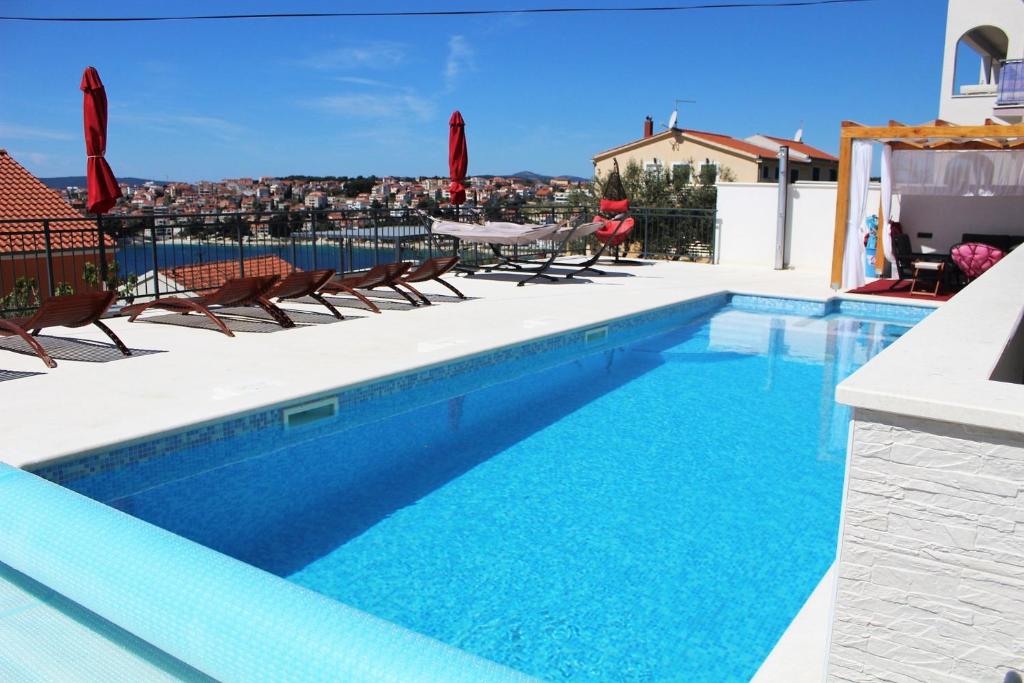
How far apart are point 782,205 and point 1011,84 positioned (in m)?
7.78

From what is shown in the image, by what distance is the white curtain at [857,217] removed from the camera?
11125 millimetres

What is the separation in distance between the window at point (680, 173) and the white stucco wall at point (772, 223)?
20.7 metres

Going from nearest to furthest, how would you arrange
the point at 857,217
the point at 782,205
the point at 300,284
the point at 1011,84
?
the point at 300,284
the point at 857,217
the point at 782,205
the point at 1011,84

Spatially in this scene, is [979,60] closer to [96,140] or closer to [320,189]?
[96,140]

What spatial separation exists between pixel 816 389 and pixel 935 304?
169 inches

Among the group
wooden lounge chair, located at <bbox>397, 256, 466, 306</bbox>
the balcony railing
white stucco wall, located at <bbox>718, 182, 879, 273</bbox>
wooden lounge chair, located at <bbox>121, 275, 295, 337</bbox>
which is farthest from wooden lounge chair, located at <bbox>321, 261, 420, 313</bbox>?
the balcony railing

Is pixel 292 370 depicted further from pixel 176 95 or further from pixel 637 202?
pixel 176 95

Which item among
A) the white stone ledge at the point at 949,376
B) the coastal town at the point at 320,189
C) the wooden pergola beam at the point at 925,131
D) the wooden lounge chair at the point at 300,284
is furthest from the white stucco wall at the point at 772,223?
the white stone ledge at the point at 949,376

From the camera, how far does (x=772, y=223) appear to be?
47.1 ft

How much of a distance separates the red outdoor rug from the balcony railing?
7811mm

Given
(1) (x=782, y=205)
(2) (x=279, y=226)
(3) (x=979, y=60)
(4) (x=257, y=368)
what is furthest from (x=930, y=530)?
(3) (x=979, y=60)

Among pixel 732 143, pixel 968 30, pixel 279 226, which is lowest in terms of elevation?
pixel 279 226

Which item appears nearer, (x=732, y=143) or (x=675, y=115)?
(x=675, y=115)

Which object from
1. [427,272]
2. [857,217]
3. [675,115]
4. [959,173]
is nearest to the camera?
[427,272]
